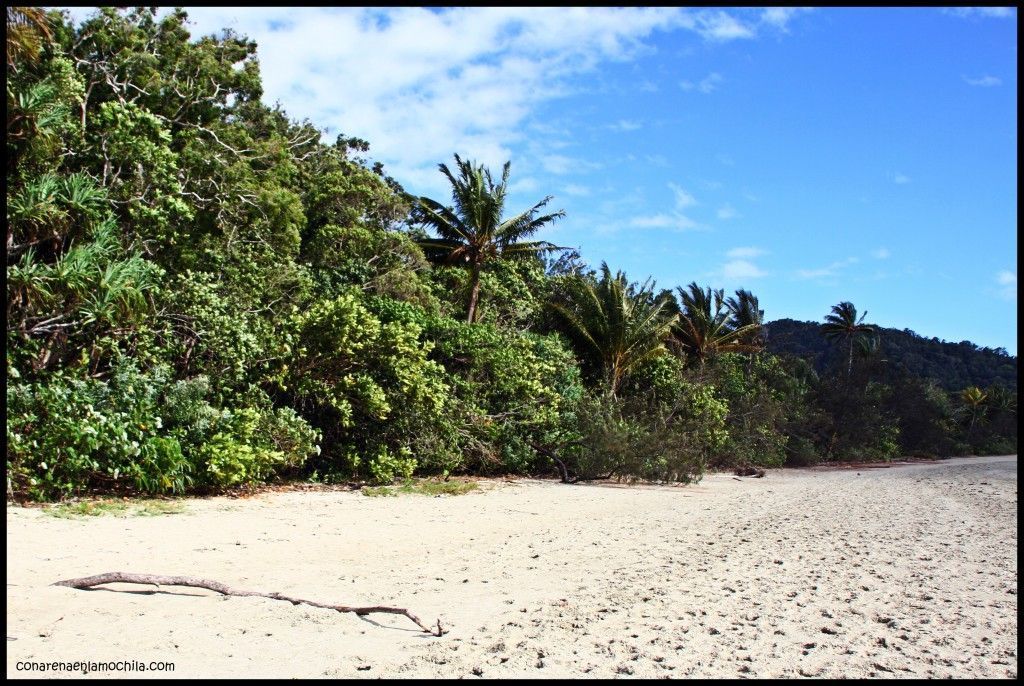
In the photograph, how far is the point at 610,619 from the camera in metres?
4.67

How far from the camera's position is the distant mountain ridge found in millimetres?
66562

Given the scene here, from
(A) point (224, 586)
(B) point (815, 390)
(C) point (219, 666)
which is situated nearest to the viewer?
(C) point (219, 666)

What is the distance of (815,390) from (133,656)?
3714 cm

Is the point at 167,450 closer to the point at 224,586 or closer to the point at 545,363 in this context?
the point at 224,586

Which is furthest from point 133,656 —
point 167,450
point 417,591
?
point 167,450

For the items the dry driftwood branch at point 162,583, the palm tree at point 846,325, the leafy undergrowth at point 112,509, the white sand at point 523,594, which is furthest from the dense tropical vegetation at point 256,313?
the palm tree at point 846,325

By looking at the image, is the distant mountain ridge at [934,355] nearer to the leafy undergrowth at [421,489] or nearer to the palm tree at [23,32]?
the leafy undergrowth at [421,489]

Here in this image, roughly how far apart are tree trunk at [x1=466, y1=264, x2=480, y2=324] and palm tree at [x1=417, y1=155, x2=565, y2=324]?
7 cm

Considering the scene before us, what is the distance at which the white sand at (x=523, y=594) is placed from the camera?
3.85 m

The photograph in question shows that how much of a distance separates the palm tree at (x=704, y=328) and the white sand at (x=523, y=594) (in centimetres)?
2063

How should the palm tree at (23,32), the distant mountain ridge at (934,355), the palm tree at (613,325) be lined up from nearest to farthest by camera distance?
the palm tree at (23,32)
the palm tree at (613,325)
the distant mountain ridge at (934,355)

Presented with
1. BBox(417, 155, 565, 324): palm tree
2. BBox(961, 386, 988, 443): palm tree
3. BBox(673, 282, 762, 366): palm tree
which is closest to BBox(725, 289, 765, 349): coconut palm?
BBox(673, 282, 762, 366): palm tree

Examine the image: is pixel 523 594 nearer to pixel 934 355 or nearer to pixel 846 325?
pixel 846 325

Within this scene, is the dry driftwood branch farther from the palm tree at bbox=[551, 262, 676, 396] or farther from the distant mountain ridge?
the distant mountain ridge
